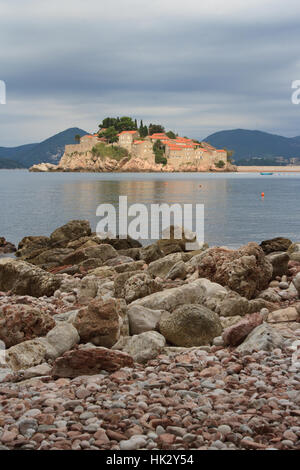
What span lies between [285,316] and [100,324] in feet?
9.75

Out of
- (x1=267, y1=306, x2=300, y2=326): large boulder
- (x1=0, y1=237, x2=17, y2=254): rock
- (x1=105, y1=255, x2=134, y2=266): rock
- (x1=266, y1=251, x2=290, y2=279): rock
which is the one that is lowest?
(x1=0, y1=237, x2=17, y2=254): rock

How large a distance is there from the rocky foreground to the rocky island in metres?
173

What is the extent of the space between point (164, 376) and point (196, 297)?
3.12 m

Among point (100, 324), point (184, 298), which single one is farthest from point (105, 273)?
point (100, 324)

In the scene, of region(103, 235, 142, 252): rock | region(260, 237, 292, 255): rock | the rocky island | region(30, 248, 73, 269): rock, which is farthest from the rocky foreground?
the rocky island

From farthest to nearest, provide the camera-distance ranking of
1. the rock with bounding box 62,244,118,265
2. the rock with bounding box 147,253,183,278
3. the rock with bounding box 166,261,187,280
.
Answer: the rock with bounding box 62,244,118,265
the rock with bounding box 147,253,183,278
the rock with bounding box 166,261,187,280

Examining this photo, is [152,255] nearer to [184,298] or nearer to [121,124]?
[184,298]

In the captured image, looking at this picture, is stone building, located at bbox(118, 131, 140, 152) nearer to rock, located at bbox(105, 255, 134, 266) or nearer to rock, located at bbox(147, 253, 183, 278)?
rock, located at bbox(105, 255, 134, 266)

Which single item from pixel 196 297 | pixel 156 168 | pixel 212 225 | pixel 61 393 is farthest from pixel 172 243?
pixel 156 168

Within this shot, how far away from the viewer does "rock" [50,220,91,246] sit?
21203mm

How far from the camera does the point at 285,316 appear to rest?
27.0 feet
